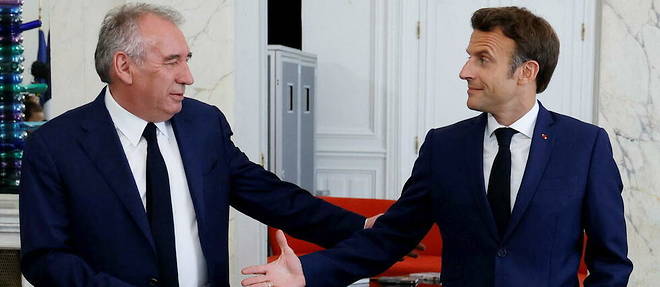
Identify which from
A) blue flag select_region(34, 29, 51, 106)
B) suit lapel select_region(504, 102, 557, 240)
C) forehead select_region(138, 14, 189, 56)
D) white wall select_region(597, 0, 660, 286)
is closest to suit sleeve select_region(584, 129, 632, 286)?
suit lapel select_region(504, 102, 557, 240)

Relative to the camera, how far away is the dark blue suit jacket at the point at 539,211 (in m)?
2.39

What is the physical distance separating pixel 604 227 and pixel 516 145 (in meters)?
0.33

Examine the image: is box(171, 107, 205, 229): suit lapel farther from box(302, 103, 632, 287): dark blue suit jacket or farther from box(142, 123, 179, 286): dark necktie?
box(302, 103, 632, 287): dark blue suit jacket

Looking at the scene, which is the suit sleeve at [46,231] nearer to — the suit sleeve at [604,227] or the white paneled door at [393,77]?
the suit sleeve at [604,227]

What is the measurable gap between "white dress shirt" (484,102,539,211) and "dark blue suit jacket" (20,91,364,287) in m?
0.81

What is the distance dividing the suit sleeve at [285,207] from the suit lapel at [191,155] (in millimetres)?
249

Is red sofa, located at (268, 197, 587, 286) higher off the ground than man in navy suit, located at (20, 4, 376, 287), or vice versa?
man in navy suit, located at (20, 4, 376, 287)

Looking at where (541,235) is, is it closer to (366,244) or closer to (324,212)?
(366,244)

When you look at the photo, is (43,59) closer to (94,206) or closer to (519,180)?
(94,206)

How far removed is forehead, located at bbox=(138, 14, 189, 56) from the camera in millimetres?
2576

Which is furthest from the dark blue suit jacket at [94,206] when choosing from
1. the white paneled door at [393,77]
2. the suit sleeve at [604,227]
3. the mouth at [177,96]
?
the white paneled door at [393,77]

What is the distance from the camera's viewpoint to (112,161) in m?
2.57

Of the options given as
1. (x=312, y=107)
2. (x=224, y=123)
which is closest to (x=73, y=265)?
(x=224, y=123)

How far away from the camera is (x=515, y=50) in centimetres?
249
